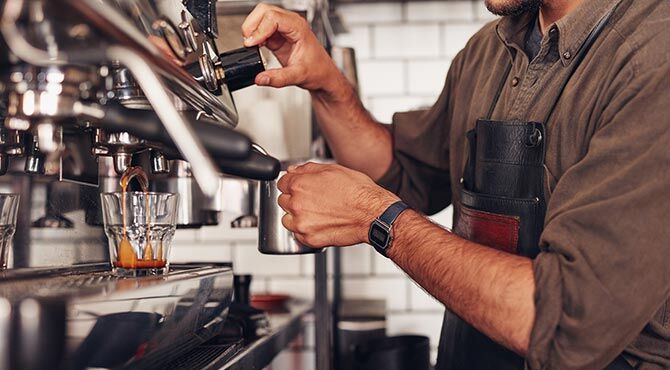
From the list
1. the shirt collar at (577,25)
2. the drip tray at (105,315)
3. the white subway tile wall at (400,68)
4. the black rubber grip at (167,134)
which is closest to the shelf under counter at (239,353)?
the drip tray at (105,315)

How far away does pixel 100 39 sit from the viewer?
25.5 inches

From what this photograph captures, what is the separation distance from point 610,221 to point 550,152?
253 millimetres

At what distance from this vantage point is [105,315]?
0.78 meters

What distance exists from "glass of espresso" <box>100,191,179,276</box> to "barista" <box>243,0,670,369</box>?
0.22 meters

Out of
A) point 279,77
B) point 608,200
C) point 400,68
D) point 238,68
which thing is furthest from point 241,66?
point 400,68

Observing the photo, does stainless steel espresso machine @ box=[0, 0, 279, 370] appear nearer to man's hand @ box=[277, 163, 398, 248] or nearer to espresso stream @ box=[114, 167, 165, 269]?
espresso stream @ box=[114, 167, 165, 269]

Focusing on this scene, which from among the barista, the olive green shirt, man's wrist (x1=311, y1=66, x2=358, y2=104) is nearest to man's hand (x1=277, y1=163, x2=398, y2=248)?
the barista

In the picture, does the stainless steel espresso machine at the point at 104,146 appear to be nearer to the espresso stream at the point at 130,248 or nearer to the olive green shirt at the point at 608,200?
the espresso stream at the point at 130,248

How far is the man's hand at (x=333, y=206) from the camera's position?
1242 mm

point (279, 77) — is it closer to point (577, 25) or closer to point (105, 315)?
point (577, 25)

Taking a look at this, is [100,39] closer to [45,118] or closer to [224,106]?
[45,118]

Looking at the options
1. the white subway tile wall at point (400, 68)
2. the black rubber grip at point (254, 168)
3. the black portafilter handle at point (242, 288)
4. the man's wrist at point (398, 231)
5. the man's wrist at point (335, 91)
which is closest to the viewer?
the black rubber grip at point (254, 168)

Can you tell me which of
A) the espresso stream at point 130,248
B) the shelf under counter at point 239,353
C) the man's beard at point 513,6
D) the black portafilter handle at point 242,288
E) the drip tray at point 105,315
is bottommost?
the shelf under counter at point 239,353

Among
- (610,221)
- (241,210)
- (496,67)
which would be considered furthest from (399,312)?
(610,221)
